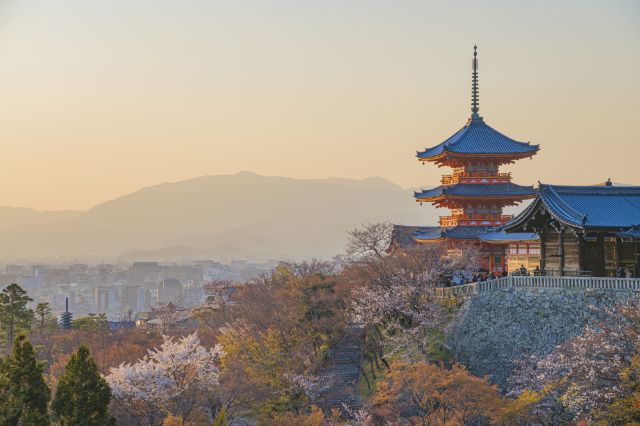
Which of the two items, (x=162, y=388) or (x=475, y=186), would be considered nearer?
(x=162, y=388)

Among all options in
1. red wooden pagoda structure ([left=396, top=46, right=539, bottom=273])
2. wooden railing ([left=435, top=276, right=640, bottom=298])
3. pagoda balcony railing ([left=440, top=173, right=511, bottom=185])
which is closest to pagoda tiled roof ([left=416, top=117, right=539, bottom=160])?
red wooden pagoda structure ([left=396, top=46, right=539, bottom=273])

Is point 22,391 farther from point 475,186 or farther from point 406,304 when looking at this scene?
point 475,186

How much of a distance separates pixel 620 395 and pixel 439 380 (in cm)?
614

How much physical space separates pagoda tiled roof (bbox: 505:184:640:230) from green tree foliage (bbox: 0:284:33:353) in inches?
1369

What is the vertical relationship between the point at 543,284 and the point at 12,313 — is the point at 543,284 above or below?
above

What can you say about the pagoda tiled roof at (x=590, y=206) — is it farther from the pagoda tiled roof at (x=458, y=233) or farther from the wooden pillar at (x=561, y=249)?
the pagoda tiled roof at (x=458, y=233)

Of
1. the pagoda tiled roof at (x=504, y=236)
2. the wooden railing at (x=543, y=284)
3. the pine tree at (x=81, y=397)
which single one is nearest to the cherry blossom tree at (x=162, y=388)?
the pine tree at (x=81, y=397)

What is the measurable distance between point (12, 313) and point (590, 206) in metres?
39.0

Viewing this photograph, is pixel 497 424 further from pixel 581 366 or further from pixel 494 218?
pixel 494 218

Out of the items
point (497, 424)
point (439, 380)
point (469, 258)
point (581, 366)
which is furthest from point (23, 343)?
point (469, 258)

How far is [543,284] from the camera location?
115 ft

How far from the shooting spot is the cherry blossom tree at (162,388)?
33.7 m

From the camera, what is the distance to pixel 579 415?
27422 mm

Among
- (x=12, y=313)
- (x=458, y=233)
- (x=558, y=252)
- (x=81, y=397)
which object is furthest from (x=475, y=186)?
(x=12, y=313)
